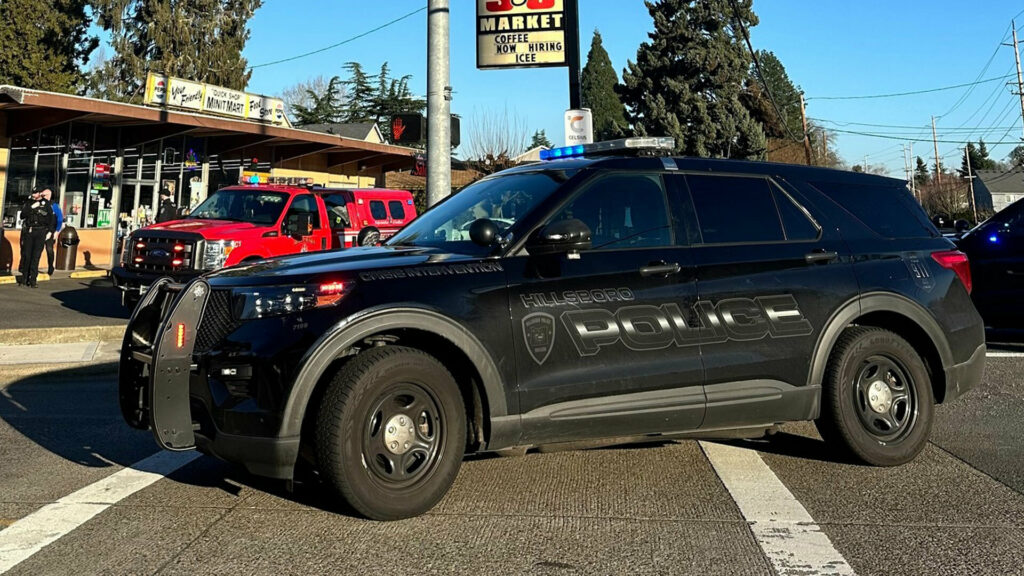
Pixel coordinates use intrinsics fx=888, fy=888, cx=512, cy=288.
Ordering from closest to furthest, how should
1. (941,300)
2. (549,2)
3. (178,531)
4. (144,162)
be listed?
(178,531), (941,300), (549,2), (144,162)

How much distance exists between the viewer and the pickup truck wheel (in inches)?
206

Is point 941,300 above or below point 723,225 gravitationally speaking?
below

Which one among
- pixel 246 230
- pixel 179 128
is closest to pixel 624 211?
pixel 246 230

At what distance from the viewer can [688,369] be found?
4.75 meters

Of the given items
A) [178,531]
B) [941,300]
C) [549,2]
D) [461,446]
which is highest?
[549,2]

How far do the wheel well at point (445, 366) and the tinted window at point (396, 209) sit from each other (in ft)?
36.3

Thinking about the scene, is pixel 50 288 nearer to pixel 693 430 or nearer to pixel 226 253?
pixel 226 253

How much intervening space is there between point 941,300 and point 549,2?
918 cm

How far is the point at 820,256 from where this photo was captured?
5.23 m

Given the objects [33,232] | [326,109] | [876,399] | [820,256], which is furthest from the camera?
[326,109]

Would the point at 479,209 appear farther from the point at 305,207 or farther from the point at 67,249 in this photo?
the point at 67,249

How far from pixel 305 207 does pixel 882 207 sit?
9827 mm

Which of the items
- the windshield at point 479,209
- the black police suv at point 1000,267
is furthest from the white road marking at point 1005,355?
the windshield at point 479,209

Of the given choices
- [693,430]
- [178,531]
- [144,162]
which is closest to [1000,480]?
[693,430]
